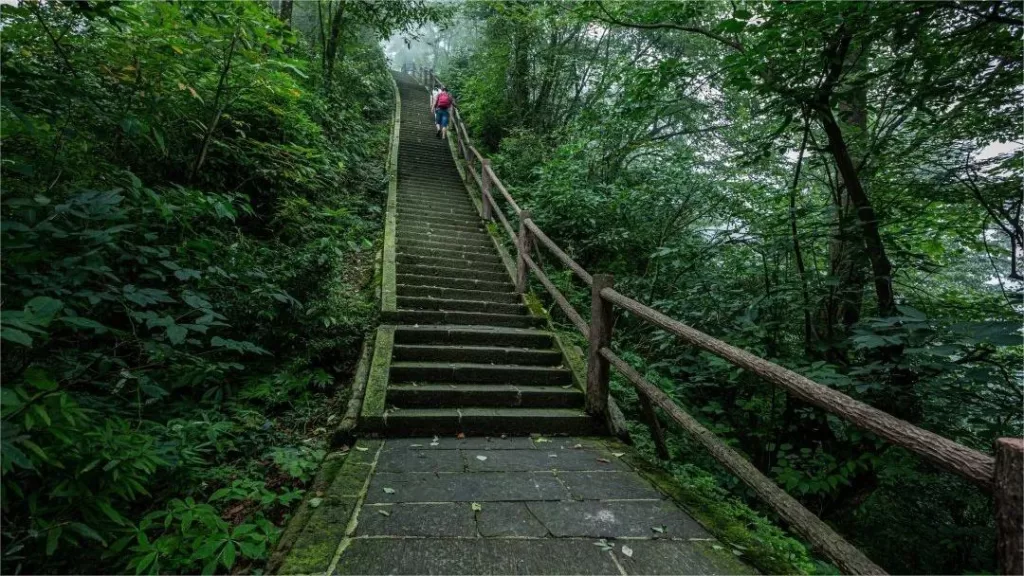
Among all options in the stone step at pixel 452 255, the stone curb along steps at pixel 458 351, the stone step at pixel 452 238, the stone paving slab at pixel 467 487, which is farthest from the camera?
the stone step at pixel 452 238

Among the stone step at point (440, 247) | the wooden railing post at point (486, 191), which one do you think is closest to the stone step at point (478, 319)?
the stone step at point (440, 247)

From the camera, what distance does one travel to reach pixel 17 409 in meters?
1.33

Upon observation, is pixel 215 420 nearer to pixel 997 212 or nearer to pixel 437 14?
pixel 997 212

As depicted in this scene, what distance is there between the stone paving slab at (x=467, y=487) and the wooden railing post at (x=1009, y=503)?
1.55 meters

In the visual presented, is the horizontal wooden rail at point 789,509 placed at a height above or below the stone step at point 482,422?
above

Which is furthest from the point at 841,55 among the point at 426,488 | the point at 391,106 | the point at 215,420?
the point at 391,106

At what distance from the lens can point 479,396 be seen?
3.46 metres

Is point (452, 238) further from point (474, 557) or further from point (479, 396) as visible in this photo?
point (474, 557)

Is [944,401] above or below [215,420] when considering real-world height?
above

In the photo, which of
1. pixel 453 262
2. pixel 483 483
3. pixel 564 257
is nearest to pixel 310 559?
pixel 483 483

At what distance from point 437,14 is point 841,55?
8849 mm

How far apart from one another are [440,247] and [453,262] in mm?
572

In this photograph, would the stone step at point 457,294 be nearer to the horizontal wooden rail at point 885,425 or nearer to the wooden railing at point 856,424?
the wooden railing at point 856,424

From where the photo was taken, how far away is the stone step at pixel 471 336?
167 inches
